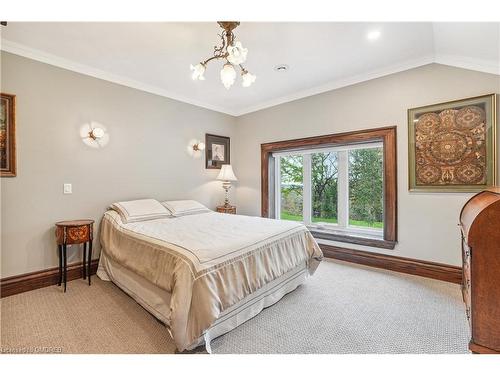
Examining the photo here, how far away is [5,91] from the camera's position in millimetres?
2350

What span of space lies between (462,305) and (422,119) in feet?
6.39

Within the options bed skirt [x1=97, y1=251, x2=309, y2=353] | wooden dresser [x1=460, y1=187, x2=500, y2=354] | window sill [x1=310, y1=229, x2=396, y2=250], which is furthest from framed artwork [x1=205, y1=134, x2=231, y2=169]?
wooden dresser [x1=460, y1=187, x2=500, y2=354]

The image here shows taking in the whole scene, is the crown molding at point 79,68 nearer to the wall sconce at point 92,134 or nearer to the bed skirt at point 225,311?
the wall sconce at point 92,134

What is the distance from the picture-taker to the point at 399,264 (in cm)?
289

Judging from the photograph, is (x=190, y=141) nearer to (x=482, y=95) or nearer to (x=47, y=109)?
(x=47, y=109)

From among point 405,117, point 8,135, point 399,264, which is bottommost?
point 399,264

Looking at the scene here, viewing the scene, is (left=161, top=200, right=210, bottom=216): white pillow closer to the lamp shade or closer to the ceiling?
the lamp shade

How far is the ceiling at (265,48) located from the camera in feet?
6.93

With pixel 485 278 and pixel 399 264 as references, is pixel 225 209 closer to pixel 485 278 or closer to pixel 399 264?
pixel 399 264

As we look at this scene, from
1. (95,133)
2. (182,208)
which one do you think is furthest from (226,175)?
(95,133)

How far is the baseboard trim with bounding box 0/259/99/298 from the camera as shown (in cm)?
233

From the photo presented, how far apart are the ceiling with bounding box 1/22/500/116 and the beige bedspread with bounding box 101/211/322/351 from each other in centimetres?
184

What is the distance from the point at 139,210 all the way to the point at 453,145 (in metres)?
3.65
